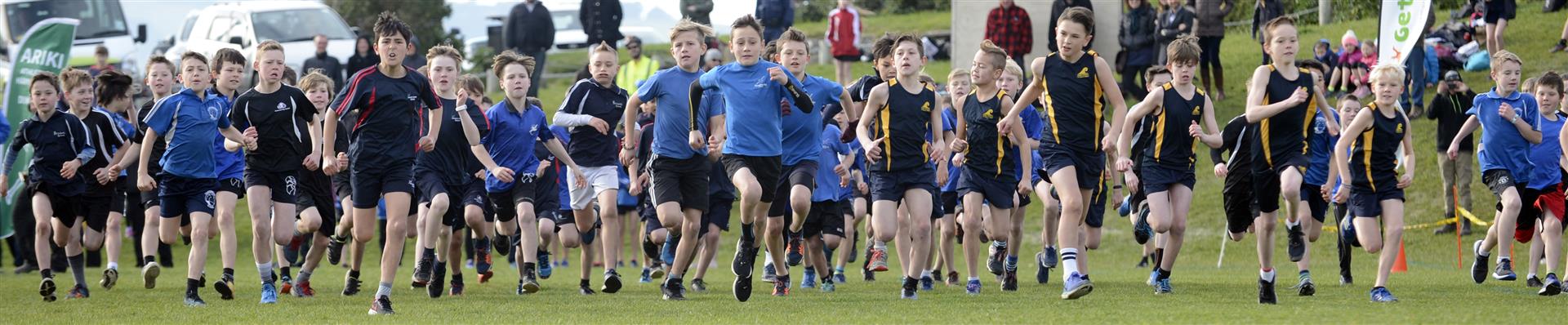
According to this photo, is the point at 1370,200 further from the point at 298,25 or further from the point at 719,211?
the point at 298,25

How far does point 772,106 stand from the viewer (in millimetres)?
9602

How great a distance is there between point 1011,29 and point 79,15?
16193mm

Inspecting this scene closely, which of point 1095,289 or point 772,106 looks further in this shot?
point 1095,289

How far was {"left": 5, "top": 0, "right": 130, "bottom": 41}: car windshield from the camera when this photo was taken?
93.6ft

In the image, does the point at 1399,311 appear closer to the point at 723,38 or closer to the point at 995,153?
the point at 995,153

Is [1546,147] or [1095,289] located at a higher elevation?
[1546,147]

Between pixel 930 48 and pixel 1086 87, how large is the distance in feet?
64.9

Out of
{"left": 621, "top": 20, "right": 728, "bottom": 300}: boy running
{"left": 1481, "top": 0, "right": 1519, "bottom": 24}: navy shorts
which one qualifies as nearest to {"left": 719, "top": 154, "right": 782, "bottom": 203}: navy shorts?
{"left": 621, "top": 20, "right": 728, "bottom": 300}: boy running

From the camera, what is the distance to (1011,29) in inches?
883

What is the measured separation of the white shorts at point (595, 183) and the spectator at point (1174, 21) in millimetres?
11755

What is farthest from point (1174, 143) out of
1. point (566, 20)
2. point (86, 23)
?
point (566, 20)

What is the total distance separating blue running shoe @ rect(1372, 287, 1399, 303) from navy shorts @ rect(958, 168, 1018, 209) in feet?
8.02

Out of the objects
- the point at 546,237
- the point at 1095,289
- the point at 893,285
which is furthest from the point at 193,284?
the point at 1095,289

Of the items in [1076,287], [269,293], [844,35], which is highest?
[844,35]
